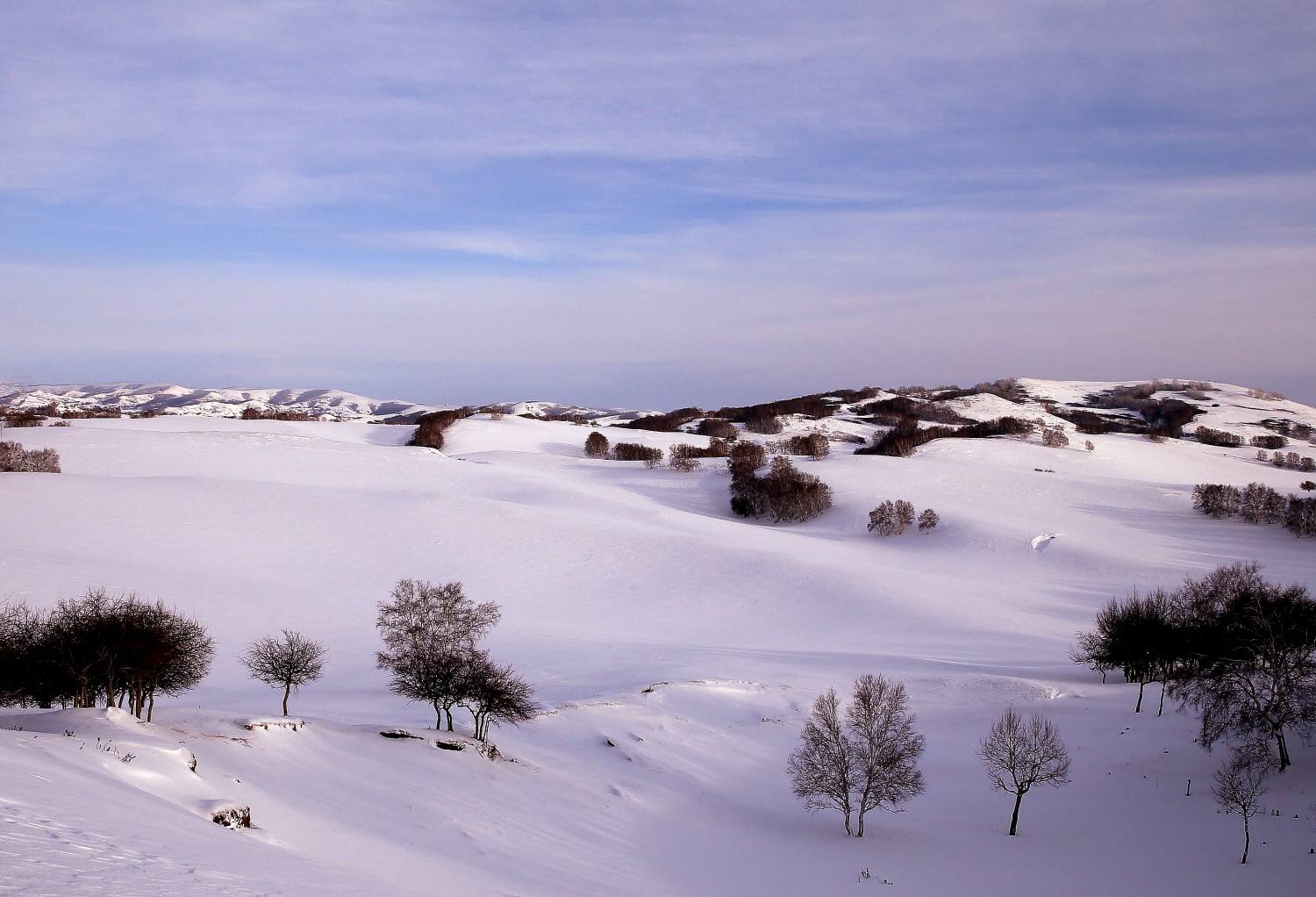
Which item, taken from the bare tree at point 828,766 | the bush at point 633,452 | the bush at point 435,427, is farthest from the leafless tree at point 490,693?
the bush at point 435,427

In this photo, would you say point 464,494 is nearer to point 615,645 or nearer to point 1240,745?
point 615,645

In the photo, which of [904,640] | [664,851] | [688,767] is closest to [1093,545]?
[904,640]

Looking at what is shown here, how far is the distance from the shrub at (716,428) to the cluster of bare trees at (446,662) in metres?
81.9

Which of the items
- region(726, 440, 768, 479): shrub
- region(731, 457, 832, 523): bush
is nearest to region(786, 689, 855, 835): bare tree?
region(731, 457, 832, 523): bush

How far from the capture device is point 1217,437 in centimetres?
12088

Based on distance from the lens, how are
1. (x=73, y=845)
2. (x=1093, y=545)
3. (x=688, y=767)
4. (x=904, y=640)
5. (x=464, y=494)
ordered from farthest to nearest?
1. (x=464, y=494)
2. (x=1093, y=545)
3. (x=904, y=640)
4. (x=688, y=767)
5. (x=73, y=845)

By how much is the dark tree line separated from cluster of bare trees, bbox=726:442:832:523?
3110 centimetres

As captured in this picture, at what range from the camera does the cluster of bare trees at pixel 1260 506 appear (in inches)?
2574

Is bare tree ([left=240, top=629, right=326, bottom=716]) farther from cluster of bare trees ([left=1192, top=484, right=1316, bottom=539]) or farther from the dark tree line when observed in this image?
cluster of bare trees ([left=1192, top=484, right=1316, bottom=539])

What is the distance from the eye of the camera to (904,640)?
4391cm

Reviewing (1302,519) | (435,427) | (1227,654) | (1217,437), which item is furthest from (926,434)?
(1227,654)

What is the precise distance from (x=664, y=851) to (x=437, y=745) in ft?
25.6

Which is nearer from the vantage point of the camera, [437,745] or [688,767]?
[437,745]

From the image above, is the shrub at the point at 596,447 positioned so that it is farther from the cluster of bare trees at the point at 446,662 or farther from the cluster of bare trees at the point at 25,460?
the cluster of bare trees at the point at 446,662
